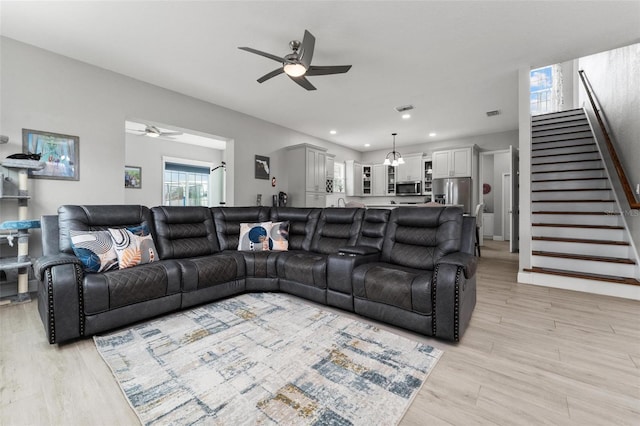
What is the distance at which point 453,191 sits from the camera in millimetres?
6738

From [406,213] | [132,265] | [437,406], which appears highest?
[406,213]

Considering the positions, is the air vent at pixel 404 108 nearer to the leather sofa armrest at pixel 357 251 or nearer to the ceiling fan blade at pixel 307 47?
the ceiling fan blade at pixel 307 47

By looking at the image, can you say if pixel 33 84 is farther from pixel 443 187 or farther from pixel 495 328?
pixel 443 187

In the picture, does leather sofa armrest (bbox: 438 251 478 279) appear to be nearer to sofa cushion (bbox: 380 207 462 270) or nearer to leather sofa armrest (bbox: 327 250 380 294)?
sofa cushion (bbox: 380 207 462 270)

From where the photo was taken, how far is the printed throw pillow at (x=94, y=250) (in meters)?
2.24

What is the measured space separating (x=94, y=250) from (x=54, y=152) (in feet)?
6.04

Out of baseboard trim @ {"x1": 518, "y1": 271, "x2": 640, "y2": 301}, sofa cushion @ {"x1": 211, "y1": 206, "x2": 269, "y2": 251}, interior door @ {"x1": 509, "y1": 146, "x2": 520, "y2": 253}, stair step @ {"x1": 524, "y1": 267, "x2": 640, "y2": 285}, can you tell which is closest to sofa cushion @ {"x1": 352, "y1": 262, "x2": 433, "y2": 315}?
sofa cushion @ {"x1": 211, "y1": 206, "x2": 269, "y2": 251}

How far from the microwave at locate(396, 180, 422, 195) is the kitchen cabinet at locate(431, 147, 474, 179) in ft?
2.05

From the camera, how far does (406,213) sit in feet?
9.40

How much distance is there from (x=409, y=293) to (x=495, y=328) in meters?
0.87

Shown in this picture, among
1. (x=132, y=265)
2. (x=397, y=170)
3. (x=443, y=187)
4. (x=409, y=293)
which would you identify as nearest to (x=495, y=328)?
(x=409, y=293)

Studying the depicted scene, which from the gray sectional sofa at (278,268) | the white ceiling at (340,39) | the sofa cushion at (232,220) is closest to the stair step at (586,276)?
the gray sectional sofa at (278,268)

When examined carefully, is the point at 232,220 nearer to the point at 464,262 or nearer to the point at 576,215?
the point at 464,262

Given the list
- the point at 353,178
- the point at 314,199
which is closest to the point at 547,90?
the point at 353,178
